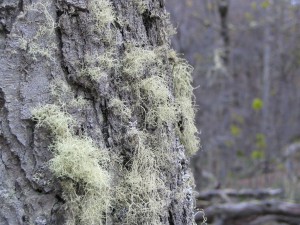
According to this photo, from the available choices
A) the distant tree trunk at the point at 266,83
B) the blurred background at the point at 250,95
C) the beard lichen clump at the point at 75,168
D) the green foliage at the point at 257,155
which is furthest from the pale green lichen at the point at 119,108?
the distant tree trunk at the point at 266,83

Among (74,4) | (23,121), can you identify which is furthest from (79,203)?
(74,4)

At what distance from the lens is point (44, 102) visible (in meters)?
1.06

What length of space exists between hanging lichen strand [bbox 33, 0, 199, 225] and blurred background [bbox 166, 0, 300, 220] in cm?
494

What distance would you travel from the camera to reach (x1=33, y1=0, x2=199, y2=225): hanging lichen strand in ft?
3.43

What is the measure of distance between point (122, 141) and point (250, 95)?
36.5ft

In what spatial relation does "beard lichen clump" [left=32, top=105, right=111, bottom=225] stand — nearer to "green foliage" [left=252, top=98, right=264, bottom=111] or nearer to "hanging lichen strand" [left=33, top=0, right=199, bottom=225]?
"hanging lichen strand" [left=33, top=0, right=199, bottom=225]

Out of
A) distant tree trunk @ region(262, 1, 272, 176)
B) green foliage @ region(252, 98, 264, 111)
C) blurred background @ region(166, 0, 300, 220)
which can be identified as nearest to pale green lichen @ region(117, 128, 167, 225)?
blurred background @ region(166, 0, 300, 220)

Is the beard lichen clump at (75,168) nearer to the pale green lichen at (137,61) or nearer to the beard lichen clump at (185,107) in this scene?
the pale green lichen at (137,61)

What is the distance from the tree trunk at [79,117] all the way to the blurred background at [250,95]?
498 centimetres

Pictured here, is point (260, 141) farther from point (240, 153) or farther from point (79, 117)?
point (79, 117)

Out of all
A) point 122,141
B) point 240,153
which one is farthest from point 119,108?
point 240,153

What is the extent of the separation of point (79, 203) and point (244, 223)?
3.20 meters

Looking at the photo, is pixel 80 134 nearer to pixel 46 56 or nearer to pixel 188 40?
pixel 46 56

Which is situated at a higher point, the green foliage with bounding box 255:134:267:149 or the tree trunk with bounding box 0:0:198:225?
the green foliage with bounding box 255:134:267:149
